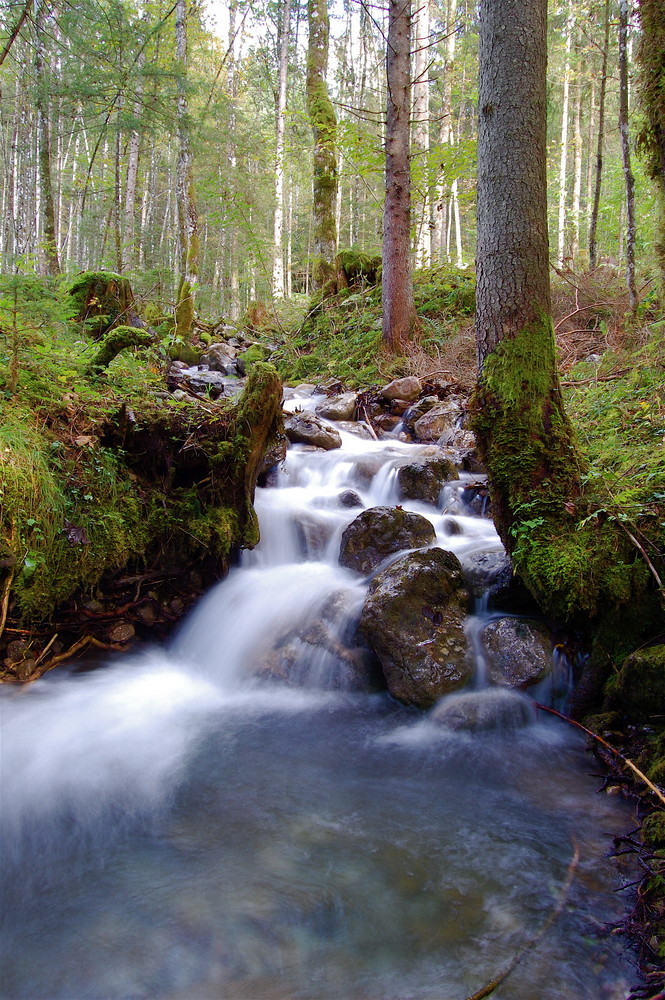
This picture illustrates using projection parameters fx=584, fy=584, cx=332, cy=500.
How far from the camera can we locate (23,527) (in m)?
3.93

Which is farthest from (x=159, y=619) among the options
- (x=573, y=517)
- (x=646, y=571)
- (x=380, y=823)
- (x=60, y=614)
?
(x=646, y=571)

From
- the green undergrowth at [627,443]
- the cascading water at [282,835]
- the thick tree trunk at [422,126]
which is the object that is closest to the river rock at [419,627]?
the cascading water at [282,835]

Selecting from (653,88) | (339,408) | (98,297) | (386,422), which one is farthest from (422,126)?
(653,88)

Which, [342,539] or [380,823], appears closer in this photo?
[380,823]

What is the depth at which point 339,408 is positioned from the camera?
8.77 meters

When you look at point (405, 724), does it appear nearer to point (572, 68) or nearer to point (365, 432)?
point (365, 432)

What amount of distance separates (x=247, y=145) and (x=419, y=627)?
727 inches

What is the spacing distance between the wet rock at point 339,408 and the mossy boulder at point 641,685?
5.91 metres

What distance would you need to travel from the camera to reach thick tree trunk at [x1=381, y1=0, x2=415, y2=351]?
30.2 feet

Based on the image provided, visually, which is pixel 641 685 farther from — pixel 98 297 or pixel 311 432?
pixel 98 297

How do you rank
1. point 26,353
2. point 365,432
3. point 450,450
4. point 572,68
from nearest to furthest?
point 26,353
point 450,450
point 365,432
point 572,68

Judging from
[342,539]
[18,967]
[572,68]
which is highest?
[572,68]

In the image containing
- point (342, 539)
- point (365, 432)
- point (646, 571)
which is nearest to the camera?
point (646, 571)

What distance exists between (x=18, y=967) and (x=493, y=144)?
5056mm
